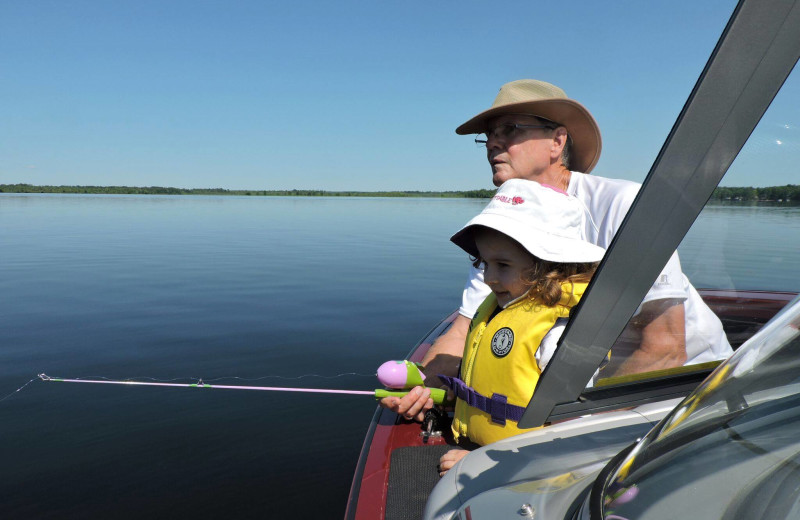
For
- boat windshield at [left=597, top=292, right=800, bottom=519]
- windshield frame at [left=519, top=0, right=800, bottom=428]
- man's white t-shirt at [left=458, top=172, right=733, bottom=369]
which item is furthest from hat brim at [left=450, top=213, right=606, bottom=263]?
boat windshield at [left=597, top=292, right=800, bottom=519]

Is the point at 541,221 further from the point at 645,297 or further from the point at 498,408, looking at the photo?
the point at 645,297

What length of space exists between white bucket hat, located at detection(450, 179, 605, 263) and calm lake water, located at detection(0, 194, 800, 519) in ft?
1.78

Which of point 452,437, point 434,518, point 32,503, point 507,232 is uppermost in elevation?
point 507,232

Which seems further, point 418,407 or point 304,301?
point 304,301

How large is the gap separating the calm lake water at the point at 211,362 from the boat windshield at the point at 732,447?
39 cm

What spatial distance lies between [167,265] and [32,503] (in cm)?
957

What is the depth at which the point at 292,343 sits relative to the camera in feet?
23.5

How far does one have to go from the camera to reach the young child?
183 centimetres

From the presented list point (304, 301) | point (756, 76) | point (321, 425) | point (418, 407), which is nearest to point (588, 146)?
point (418, 407)

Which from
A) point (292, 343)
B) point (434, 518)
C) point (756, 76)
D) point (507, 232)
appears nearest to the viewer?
point (756, 76)

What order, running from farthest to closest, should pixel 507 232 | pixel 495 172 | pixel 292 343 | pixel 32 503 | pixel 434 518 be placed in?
pixel 292 343
pixel 32 503
pixel 495 172
pixel 507 232
pixel 434 518

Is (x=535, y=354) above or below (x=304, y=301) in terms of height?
above

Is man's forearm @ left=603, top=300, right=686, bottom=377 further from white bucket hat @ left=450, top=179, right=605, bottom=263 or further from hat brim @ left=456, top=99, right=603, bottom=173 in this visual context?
hat brim @ left=456, top=99, right=603, bottom=173

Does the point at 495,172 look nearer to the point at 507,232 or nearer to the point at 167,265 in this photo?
the point at 507,232
